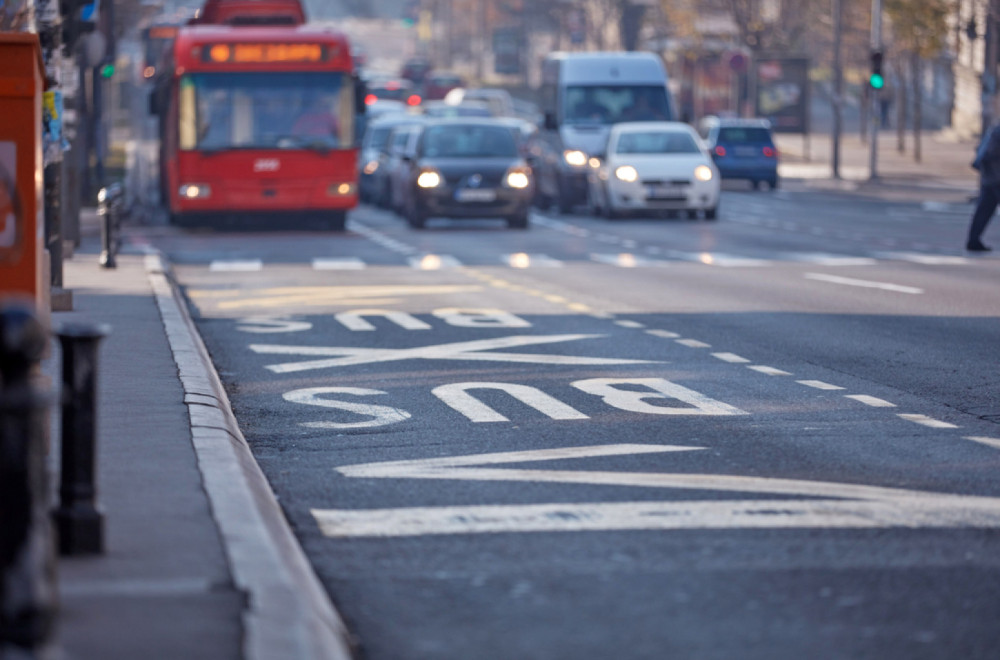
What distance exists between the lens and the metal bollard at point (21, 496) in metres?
4.27

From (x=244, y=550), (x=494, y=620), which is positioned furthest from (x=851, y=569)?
(x=244, y=550)

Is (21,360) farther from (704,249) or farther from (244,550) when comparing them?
(704,249)

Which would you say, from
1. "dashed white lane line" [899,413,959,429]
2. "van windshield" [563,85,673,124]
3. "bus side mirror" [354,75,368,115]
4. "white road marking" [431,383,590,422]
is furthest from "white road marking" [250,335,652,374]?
"van windshield" [563,85,673,124]

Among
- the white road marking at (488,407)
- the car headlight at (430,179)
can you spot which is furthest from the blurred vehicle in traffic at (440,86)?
the white road marking at (488,407)

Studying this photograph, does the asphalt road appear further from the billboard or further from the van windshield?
the billboard

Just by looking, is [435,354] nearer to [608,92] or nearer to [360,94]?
[360,94]

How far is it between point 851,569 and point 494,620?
130 centimetres

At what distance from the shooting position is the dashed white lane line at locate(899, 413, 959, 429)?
32.3 ft

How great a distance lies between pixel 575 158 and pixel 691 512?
28.6 meters

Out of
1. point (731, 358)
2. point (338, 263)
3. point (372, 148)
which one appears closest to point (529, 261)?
point (338, 263)

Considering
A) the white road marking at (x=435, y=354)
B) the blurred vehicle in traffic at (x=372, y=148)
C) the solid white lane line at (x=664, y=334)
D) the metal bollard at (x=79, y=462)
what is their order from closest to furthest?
1. the metal bollard at (x=79, y=462)
2. the white road marking at (x=435, y=354)
3. the solid white lane line at (x=664, y=334)
4. the blurred vehicle in traffic at (x=372, y=148)

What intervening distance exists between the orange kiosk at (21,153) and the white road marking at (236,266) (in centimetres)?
1490

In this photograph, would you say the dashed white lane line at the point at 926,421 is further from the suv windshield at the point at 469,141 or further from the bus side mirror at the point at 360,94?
the suv windshield at the point at 469,141

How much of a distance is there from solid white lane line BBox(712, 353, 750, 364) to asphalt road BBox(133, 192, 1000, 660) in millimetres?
64
